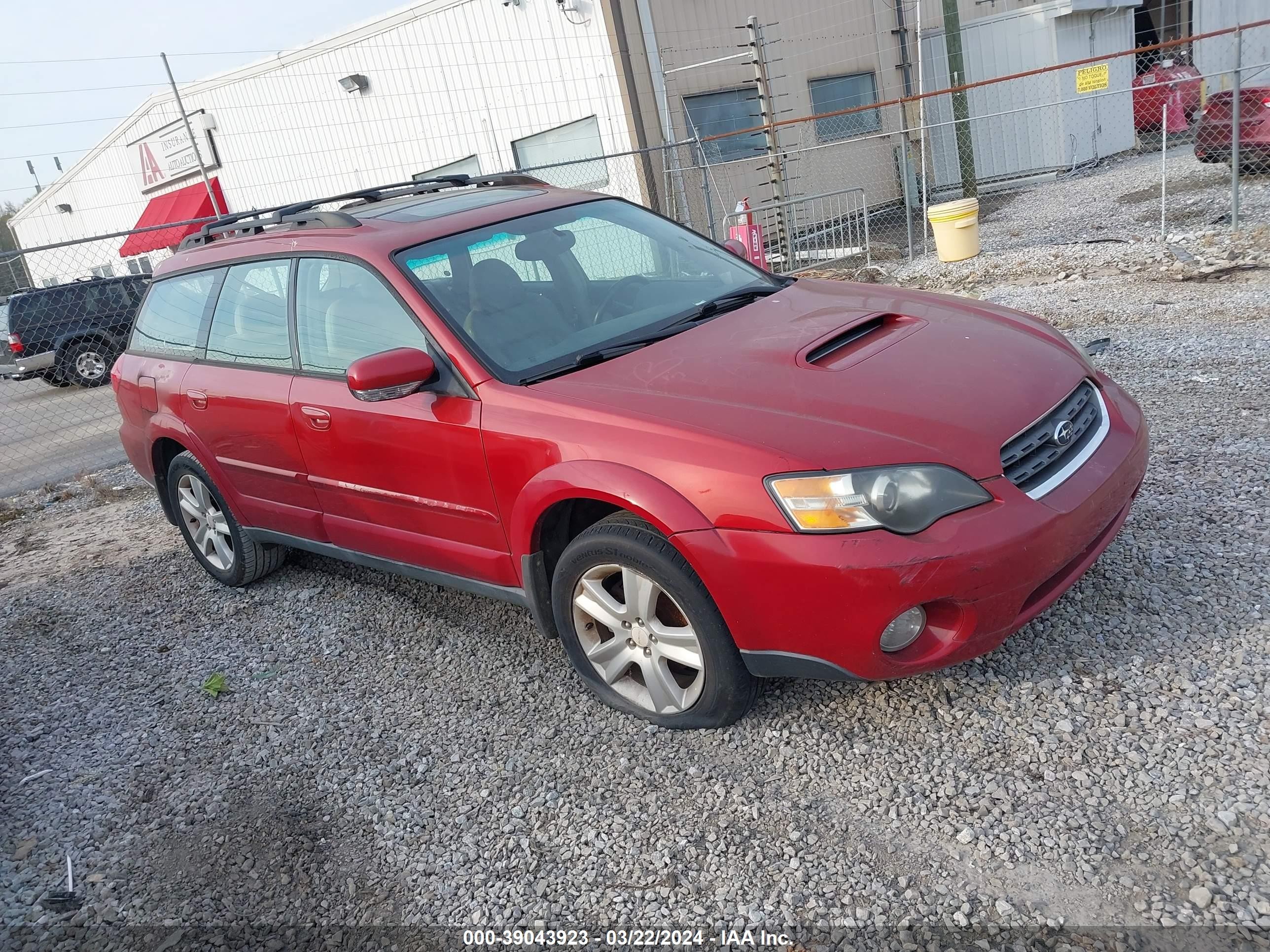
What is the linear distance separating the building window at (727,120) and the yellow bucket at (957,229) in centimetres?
399

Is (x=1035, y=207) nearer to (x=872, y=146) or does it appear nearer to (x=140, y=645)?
(x=872, y=146)

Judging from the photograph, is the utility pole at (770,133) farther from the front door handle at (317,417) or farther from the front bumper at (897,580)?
the front bumper at (897,580)

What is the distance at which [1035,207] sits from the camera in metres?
14.1

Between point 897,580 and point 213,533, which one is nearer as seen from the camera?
point 897,580

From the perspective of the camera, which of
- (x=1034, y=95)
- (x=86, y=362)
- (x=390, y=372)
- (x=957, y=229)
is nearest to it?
(x=390, y=372)

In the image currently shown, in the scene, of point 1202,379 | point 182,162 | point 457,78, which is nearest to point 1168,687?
point 1202,379

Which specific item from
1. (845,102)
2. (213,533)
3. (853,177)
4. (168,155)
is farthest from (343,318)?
(168,155)

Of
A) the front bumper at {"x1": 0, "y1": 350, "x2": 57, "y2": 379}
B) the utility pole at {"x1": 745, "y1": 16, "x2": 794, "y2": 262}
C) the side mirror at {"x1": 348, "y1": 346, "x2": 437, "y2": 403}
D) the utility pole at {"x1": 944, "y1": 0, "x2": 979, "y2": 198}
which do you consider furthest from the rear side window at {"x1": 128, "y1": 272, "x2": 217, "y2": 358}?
the utility pole at {"x1": 944, "y1": 0, "x2": 979, "y2": 198}

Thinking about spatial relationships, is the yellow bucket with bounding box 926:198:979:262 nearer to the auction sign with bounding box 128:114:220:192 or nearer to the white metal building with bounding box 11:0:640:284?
the white metal building with bounding box 11:0:640:284

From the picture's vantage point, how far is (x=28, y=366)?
14.5 metres

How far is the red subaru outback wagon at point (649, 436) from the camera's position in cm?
264

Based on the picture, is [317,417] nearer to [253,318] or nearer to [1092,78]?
[253,318]

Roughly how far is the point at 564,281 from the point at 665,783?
6.36 ft

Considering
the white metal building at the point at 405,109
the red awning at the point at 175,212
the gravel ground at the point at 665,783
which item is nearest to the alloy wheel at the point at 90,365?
the white metal building at the point at 405,109
